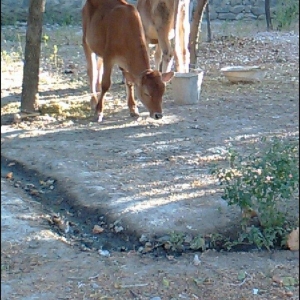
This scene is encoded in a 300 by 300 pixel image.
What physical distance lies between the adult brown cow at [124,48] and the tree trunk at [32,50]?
25.1 inches

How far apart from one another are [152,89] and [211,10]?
15.8ft

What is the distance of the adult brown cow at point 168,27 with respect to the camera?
23.7ft

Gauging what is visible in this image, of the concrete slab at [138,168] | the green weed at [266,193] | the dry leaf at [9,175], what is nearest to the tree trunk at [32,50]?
the concrete slab at [138,168]

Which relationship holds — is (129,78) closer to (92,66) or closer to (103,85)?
(103,85)

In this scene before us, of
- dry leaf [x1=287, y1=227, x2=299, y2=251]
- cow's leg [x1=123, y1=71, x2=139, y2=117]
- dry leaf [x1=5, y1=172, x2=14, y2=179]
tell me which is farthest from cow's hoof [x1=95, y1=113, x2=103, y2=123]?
dry leaf [x1=287, y1=227, x2=299, y2=251]

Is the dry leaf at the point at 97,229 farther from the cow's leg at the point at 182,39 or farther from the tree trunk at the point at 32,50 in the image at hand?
the cow's leg at the point at 182,39

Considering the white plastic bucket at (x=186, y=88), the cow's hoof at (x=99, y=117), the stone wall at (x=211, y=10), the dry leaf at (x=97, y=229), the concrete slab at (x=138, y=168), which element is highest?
the stone wall at (x=211, y=10)

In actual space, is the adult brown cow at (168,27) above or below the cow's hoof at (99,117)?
above

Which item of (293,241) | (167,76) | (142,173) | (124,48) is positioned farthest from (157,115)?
(293,241)

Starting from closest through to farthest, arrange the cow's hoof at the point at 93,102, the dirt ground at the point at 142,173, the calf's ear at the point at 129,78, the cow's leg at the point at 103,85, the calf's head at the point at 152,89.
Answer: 1. the dirt ground at the point at 142,173
2. the calf's head at the point at 152,89
3. the calf's ear at the point at 129,78
4. the cow's leg at the point at 103,85
5. the cow's hoof at the point at 93,102

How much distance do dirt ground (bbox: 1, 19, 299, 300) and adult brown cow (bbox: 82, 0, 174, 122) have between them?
276 mm

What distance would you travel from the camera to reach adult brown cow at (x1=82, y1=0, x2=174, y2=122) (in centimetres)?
594

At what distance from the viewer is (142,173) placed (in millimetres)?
4797

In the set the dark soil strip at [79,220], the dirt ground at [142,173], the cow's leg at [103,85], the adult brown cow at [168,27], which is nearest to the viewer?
the dirt ground at [142,173]
